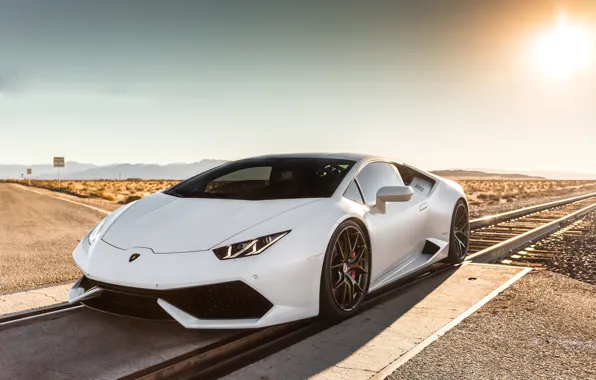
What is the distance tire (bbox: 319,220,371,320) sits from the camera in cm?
395

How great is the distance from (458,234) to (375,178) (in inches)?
76.1

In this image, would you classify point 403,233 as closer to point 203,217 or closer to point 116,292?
point 203,217

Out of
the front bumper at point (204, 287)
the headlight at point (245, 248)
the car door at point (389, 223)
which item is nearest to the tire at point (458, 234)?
the car door at point (389, 223)

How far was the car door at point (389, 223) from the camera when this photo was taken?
4641 millimetres

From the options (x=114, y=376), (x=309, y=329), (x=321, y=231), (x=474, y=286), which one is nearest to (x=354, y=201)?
(x=321, y=231)

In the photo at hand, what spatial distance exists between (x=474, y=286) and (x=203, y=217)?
9.69 ft

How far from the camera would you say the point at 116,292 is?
11.8 ft

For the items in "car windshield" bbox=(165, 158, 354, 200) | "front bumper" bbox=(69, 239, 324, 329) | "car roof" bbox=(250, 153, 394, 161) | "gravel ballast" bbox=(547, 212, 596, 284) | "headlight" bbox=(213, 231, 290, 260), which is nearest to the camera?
"front bumper" bbox=(69, 239, 324, 329)

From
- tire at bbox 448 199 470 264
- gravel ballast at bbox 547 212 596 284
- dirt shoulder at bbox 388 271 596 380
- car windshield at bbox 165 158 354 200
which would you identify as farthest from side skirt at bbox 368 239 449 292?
gravel ballast at bbox 547 212 596 284

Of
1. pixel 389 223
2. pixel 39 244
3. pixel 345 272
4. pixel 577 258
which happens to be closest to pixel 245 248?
pixel 345 272

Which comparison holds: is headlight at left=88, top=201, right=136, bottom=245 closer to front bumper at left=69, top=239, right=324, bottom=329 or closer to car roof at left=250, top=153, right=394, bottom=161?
front bumper at left=69, top=239, right=324, bottom=329

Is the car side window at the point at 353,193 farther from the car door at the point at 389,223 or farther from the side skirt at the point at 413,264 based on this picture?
the side skirt at the point at 413,264

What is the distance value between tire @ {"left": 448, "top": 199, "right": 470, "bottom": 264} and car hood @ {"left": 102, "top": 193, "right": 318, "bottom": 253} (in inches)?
107

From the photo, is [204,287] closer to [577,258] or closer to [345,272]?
[345,272]
